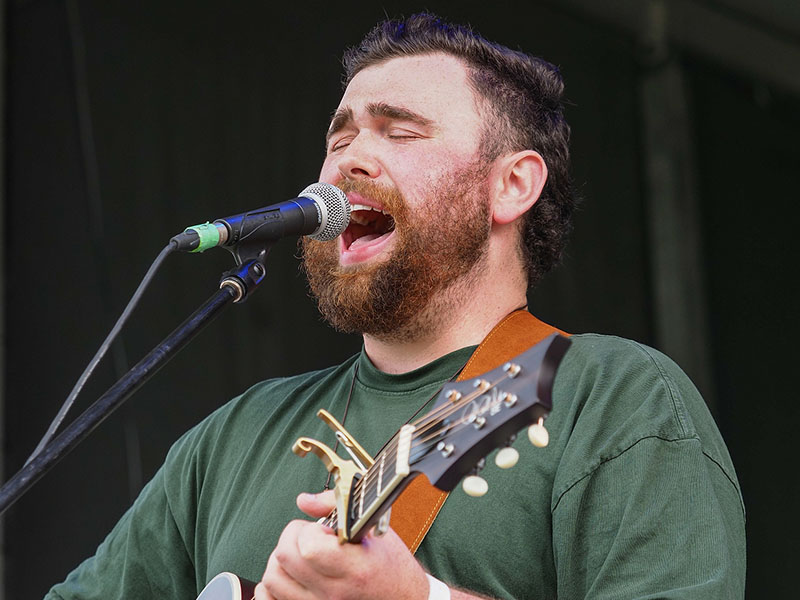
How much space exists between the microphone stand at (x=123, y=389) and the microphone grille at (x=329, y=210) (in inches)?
7.9

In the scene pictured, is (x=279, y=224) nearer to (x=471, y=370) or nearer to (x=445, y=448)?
(x=471, y=370)

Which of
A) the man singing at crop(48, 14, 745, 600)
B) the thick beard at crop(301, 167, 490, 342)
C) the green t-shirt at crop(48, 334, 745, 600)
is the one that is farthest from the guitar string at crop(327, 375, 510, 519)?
the thick beard at crop(301, 167, 490, 342)

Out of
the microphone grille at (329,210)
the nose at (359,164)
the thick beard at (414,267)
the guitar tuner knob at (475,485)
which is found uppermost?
the nose at (359,164)

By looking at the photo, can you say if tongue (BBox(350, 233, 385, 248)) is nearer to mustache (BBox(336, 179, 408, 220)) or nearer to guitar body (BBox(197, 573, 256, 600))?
mustache (BBox(336, 179, 408, 220))

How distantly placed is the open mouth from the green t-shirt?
27 centimetres

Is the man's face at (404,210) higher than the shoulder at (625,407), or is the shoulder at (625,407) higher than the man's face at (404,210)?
the man's face at (404,210)

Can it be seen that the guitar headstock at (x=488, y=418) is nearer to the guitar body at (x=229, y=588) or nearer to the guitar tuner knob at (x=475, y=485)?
→ the guitar tuner knob at (x=475, y=485)

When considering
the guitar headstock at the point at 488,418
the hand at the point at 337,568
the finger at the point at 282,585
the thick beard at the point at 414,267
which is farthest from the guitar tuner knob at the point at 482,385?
the thick beard at the point at 414,267

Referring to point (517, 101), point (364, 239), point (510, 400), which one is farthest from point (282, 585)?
point (517, 101)

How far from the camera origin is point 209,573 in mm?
2197

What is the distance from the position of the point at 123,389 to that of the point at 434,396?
2.43ft

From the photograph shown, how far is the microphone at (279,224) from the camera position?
5.71ft

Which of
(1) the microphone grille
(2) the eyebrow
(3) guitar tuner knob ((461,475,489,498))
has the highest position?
(2) the eyebrow

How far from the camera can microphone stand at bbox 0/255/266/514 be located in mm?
1540
